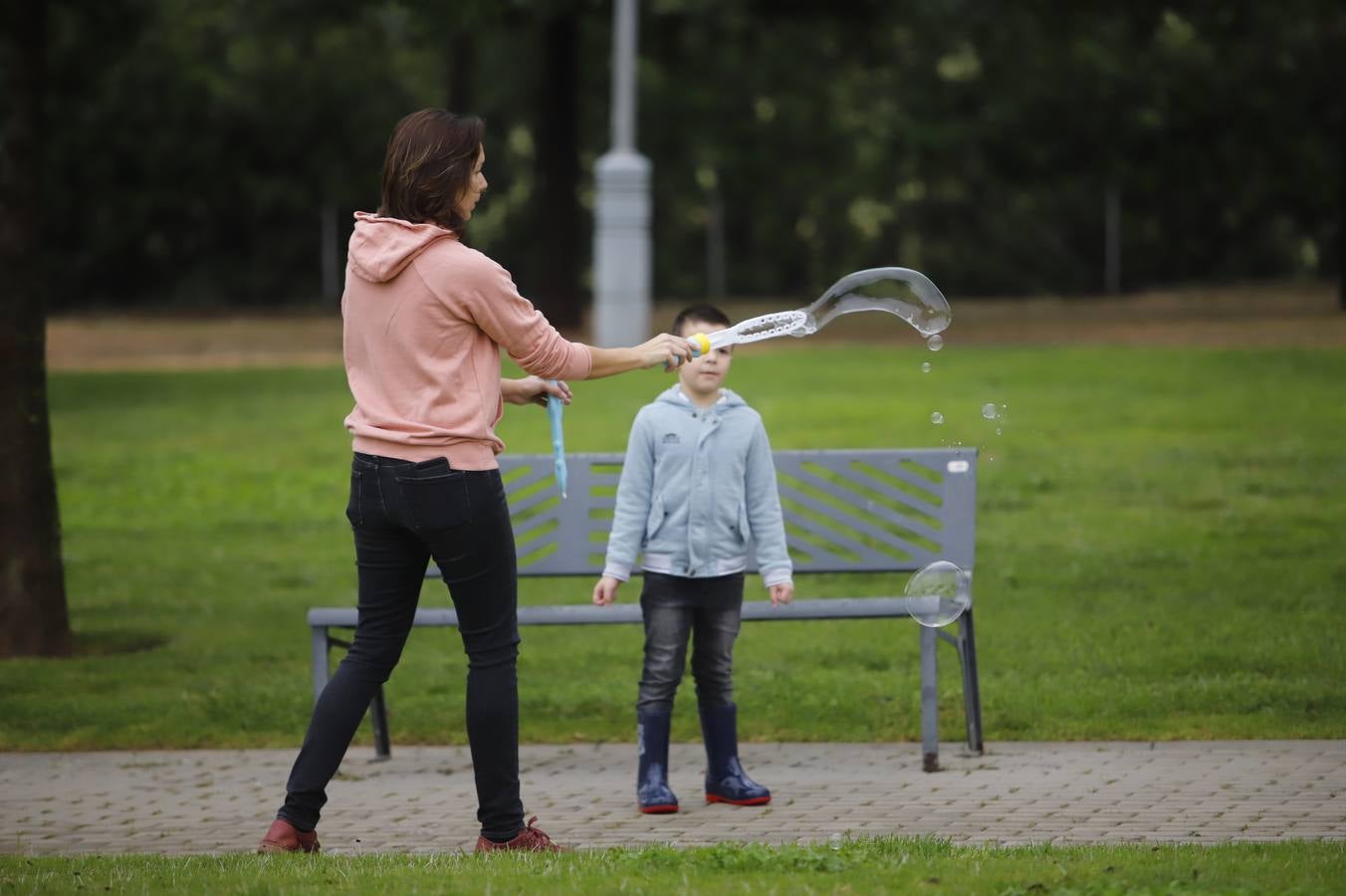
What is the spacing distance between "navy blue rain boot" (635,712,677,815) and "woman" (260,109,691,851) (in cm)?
91

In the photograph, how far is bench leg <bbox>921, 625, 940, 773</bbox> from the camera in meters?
6.73

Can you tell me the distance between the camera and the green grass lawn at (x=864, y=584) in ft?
25.3

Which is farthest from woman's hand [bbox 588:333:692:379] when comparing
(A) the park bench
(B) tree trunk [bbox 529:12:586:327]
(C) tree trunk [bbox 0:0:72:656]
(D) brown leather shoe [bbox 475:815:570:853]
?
(B) tree trunk [bbox 529:12:586:327]

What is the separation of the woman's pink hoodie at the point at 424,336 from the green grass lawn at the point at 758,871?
3.37 feet

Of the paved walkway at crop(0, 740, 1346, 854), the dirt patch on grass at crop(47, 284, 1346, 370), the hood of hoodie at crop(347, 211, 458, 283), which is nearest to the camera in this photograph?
the hood of hoodie at crop(347, 211, 458, 283)

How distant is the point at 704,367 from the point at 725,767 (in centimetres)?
124

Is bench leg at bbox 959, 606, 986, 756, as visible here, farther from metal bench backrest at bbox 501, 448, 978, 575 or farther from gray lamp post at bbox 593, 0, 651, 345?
gray lamp post at bbox 593, 0, 651, 345

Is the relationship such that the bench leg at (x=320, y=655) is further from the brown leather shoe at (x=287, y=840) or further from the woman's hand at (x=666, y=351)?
the woman's hand at (x=666, y=351)

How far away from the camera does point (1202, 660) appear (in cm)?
819

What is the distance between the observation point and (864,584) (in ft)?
33.3

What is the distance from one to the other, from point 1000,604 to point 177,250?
28.3 m

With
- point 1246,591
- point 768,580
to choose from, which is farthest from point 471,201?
point 1246,591

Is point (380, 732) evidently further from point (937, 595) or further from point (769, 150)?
point (769, 150)

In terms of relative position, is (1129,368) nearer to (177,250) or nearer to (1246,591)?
(1246,591)
